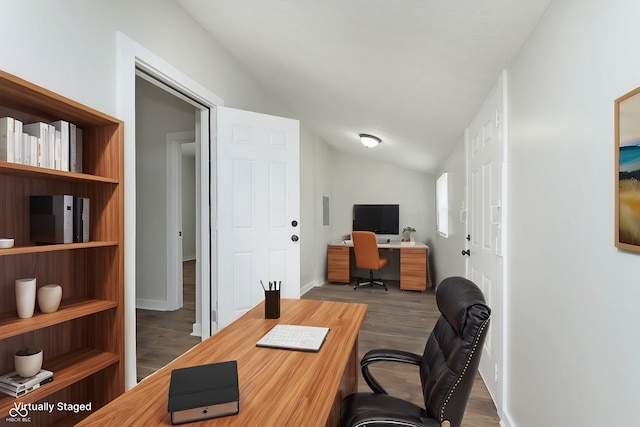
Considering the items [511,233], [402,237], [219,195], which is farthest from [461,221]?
[402,237]

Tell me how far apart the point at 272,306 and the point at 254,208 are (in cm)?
170

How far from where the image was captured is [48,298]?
58.4 inches

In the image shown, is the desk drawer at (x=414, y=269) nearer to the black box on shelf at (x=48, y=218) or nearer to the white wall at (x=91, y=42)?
the white wall at (x=91, y=42)

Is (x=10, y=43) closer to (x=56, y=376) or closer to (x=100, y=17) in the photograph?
(x=100, y=17)

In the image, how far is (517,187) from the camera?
1.83 m

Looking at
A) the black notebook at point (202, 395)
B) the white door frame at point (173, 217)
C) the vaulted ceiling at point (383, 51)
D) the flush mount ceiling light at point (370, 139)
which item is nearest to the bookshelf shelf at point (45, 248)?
the black notebook at point (202, 395)

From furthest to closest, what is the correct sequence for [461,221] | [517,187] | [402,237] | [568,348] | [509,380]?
[402,237], [461,221], [509,380], [517,187], [568,348]

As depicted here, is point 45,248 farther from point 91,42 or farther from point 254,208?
point 254,208

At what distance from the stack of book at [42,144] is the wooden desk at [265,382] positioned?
1.08 metres

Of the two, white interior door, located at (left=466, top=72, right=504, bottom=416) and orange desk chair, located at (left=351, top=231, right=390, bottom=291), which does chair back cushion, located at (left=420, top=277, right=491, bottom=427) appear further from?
orange desk chair, located at (left=351, top=231, right=390, bottom=291)

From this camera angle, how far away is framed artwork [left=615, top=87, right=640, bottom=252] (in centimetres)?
85

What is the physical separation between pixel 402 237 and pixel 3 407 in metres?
5.86

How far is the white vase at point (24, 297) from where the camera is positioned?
4.56 ft

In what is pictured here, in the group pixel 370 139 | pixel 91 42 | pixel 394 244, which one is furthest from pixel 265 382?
pixel 394 244
